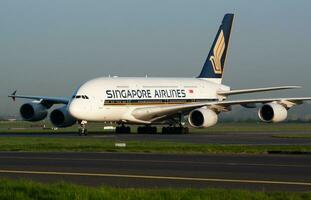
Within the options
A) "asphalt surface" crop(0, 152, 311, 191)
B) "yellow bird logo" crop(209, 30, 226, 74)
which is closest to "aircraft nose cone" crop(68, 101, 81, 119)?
"yellow bird logo" crop(209, 30, 226, 74)

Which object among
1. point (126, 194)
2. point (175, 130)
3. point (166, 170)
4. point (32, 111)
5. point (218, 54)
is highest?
point (218, 54)

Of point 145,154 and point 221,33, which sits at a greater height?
point 221,33

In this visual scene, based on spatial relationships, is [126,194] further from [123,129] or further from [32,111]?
[32,111]

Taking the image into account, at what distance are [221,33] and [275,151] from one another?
33314mm

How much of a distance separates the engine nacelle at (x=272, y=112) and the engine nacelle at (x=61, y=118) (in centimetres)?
1430

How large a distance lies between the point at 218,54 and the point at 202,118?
11.8 meters

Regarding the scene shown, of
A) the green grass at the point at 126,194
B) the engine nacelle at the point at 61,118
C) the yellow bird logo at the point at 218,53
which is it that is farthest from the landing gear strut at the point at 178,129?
the green grass at the point at 126,194

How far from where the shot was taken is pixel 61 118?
5834cm

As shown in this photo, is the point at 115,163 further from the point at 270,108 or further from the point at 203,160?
the point at 270,108

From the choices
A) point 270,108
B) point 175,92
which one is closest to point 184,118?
point 175,92

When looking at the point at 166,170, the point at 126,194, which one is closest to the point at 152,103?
the point at 166,170

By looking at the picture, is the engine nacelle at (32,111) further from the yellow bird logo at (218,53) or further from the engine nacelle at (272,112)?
the engine nacelle at (272,112)

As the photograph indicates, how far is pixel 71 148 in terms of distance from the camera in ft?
113

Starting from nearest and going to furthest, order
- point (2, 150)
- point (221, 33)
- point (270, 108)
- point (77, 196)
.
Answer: point (77, 196) < point (2, 150) < point (270, 108) < point (221, 33)
